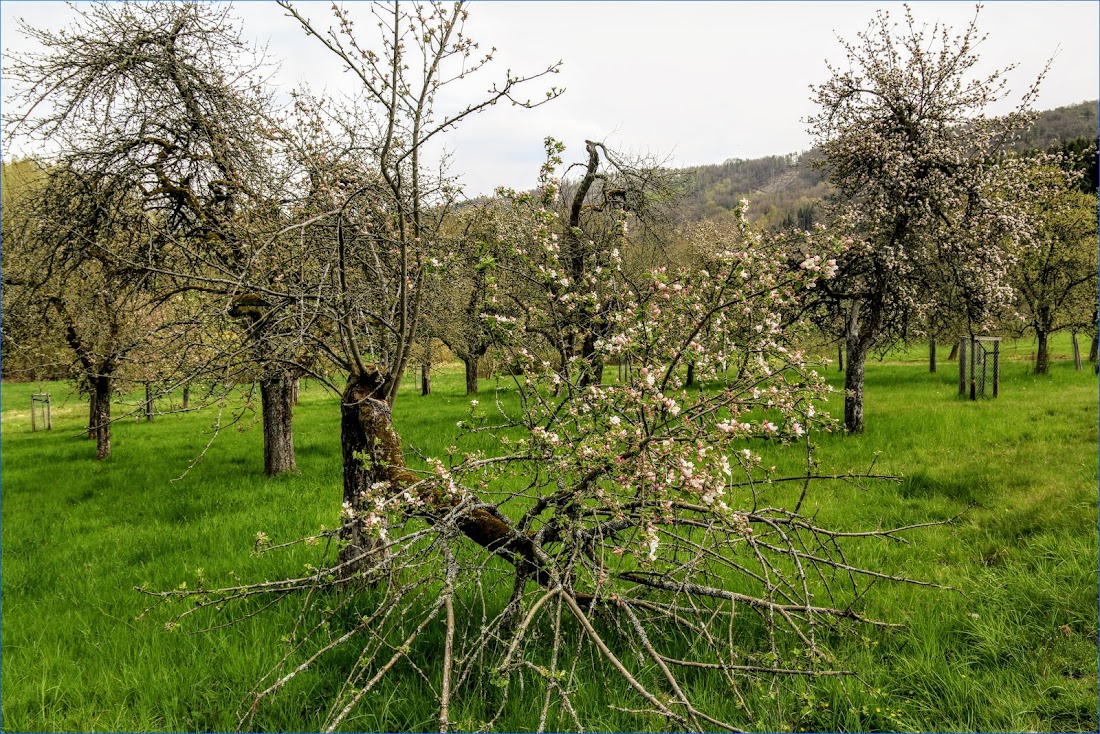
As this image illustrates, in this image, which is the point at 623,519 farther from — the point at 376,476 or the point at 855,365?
the point at 855,365

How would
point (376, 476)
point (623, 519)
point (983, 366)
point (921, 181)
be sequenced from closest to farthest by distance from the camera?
point (623, 519) → point (376, 476) → point (921, 181) → point (983, 366)

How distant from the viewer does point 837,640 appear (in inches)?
163

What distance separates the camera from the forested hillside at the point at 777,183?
41.2ft

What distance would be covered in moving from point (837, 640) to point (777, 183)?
10607 mm

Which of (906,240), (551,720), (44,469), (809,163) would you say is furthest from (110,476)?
(906,240)

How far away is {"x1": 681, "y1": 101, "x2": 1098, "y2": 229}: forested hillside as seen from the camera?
12562 mm

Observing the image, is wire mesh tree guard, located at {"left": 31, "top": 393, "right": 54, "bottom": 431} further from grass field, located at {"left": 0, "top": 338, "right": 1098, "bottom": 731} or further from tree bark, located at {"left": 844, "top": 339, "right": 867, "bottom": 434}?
tree bark, located at {"left": 844, "top": 339, "right": 867, "bottom": 434}

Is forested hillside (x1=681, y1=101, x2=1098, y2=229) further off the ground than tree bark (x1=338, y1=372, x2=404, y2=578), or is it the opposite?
forested hillside (x1=681, y1=101, x2=1098, y2=229)

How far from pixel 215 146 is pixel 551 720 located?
8597 millimetres

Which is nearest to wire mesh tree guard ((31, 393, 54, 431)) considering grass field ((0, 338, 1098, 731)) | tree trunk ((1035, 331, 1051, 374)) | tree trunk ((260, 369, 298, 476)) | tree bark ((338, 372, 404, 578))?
grass field ((0, 338, 1098, 731))

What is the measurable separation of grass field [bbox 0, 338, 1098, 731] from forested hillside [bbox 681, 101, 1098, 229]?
3.20 metres

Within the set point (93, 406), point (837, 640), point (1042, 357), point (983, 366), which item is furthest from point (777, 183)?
point (93, 406)

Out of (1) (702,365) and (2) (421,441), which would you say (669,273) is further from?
(2) (421,441)

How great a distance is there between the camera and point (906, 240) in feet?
36.9
